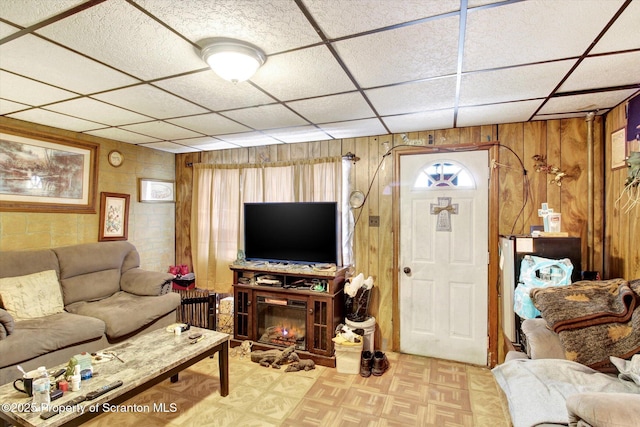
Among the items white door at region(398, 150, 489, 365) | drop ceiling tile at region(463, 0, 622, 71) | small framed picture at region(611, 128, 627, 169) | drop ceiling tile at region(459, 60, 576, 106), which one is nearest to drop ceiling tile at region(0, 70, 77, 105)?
drop ceiling tile at region(463, 0, 622, 71)

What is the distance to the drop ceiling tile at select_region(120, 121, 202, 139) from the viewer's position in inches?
125

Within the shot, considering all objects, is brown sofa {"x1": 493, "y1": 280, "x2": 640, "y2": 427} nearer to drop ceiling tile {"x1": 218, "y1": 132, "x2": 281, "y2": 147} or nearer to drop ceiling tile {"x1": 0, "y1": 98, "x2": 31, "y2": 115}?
drop ceiling tile {"x1": 218, "y1": 132, "x2": 281, "y2": 147}

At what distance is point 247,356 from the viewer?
3.40m

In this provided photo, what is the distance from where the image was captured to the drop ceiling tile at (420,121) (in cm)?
280

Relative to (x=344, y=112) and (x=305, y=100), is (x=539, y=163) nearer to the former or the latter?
(x=344, y=112)

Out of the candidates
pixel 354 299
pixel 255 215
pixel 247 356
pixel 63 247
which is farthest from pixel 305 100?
pixel 63 247

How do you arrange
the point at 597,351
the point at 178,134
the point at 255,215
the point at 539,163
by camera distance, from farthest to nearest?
1. the point at 255,215
2. the point at 178,134
3. the point at 539,163
4. the point at 597,351

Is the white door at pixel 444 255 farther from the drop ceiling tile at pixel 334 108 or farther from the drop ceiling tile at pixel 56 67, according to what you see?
the drop ceiling tile at pixel 56 67

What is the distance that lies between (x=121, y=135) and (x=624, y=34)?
13.9 feet

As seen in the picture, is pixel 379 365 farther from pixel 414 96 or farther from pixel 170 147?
pixel 170 147

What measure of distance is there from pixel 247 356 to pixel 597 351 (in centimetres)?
292

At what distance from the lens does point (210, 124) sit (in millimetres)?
3139

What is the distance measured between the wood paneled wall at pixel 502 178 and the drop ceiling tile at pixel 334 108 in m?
0.82

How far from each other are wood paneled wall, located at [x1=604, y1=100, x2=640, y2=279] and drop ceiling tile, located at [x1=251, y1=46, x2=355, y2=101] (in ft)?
7.13
